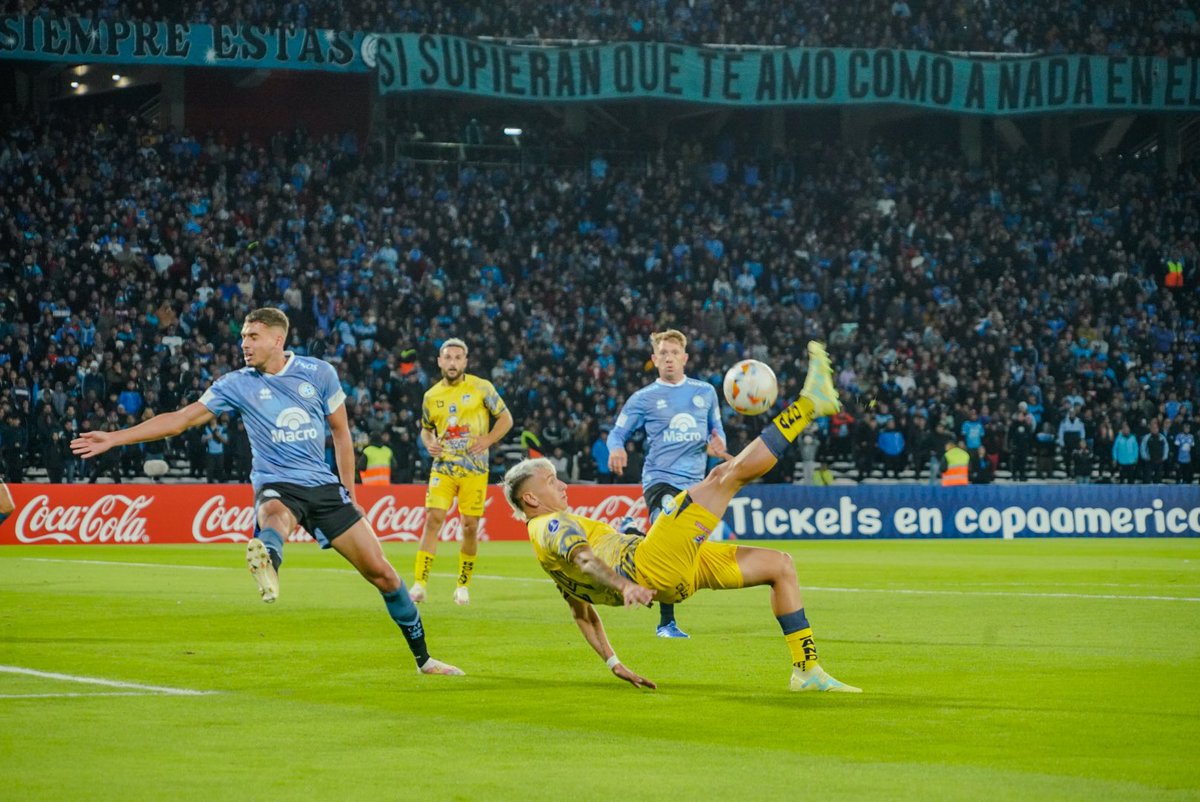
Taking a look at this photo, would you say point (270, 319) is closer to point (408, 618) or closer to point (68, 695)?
point (408, 618)

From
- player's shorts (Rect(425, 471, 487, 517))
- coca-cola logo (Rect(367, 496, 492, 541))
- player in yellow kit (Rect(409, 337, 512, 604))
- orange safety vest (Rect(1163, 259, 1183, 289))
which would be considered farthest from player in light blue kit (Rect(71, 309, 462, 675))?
orange safety vest (Rect(1163, 259, 1183, 289))

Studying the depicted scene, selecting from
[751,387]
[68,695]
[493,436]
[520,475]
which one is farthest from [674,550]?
[493,436]

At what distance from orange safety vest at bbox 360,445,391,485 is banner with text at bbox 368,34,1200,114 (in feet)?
48.7

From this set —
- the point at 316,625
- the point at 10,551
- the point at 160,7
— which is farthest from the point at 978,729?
the point at 160,7

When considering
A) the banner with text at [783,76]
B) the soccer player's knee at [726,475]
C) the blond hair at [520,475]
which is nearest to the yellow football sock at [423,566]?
the blond hair at [520,475]

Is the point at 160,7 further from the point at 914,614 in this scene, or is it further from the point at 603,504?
the point at 914,614

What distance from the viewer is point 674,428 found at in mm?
15078

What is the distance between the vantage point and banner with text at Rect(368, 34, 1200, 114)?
148 ft

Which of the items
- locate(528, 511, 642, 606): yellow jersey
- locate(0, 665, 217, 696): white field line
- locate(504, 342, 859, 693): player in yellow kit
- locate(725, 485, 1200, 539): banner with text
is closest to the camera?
locate(528, 511, 642, 606): yellow jersey

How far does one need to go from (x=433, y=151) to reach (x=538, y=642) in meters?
36.8

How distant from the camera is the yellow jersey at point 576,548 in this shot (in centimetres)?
952

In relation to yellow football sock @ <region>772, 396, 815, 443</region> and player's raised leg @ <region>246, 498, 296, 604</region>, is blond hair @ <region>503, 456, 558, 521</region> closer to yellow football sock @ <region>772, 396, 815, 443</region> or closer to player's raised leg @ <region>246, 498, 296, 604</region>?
yellow football sock @ <region>772, 396, 815, 443</region>

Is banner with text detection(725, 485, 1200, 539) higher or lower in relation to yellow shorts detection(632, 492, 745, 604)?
lower

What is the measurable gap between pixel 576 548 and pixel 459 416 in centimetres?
879
